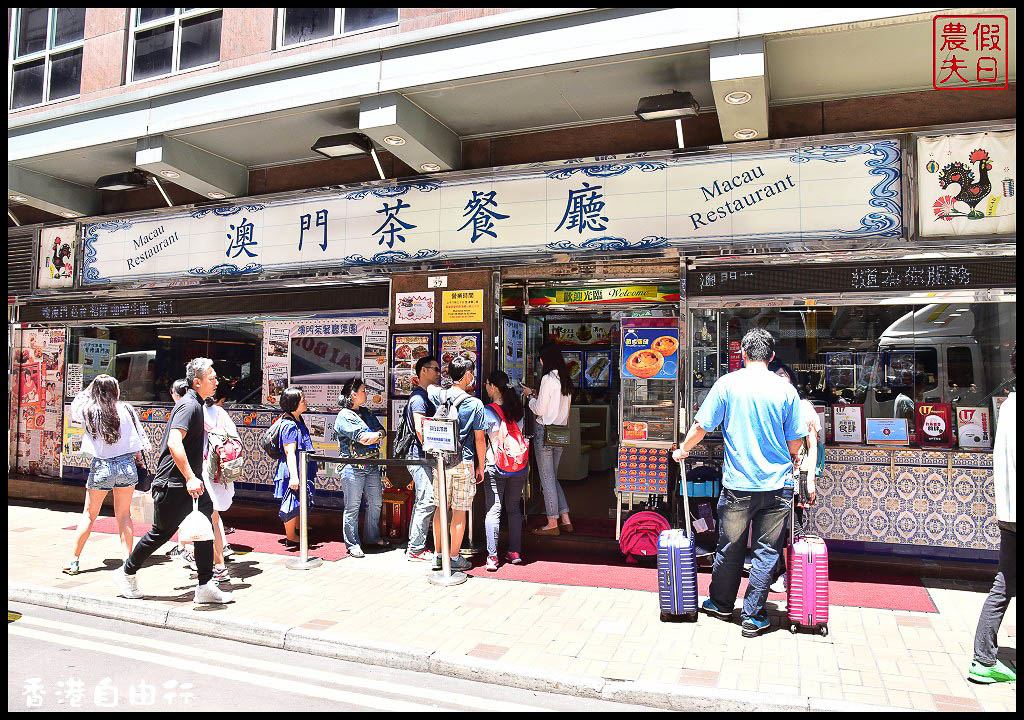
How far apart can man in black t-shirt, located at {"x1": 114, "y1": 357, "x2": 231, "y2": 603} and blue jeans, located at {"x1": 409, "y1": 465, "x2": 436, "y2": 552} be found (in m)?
2.00

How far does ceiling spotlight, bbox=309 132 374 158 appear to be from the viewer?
7797 mm

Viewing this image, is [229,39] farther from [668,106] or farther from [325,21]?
[668,106]

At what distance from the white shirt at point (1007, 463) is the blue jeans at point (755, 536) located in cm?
133

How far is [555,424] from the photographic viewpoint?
7.92 meters

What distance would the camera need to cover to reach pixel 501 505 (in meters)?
7.27

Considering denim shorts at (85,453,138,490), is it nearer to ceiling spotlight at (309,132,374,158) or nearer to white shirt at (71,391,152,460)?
white shirt at (71,391,152,460)

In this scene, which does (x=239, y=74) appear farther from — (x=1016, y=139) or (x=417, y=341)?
(x=1016, y=139)

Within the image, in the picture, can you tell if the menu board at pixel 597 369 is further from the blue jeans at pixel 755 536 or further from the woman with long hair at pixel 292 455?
the blue jeans at pixel 755 536

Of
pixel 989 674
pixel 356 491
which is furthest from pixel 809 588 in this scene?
pixel 356 491

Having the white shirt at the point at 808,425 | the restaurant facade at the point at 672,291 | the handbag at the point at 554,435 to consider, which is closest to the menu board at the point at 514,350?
the restaurant facade at the point at 672,291

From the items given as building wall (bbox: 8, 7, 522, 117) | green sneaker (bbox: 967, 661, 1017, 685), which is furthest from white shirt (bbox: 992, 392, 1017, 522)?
building wall (bbox: 8, 7, 522, 117)

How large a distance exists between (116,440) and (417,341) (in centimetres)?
325

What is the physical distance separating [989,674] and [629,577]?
3.04m

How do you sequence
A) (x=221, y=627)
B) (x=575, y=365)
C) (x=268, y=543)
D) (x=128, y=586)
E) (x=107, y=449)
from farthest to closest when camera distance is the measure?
(x=575, y=365), (x=268, y=543), (x=107, y=449), (x=128, y=586), (x=221, y=627)
